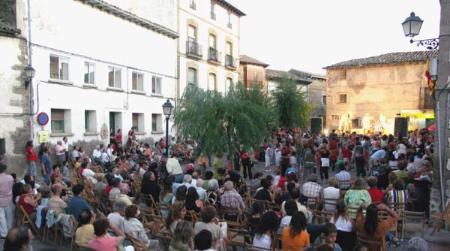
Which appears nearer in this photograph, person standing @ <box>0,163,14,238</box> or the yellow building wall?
person standing @ <box>0,163,14,238</box>

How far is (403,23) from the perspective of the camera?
10.1m

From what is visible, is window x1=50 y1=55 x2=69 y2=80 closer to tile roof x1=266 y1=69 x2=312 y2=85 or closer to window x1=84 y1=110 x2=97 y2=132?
window x1=84 y1=110 x2=97 y2=132

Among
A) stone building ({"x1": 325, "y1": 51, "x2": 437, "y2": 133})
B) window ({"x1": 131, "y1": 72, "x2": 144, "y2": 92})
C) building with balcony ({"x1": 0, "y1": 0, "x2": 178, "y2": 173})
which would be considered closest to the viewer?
building with balcony ({"x1": 0, "y1": 0, "x2": 178, "y2": 173})

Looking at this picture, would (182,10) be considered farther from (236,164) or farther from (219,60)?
(236,164)

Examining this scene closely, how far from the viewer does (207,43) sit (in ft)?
104

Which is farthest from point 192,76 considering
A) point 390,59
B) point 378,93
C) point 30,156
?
point 390,59

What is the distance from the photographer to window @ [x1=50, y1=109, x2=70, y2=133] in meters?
18.2

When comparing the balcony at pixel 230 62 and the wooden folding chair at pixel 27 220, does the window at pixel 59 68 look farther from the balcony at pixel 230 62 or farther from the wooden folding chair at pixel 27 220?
the balcony at pixel 230 62

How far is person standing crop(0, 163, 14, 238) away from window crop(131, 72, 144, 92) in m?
16.0

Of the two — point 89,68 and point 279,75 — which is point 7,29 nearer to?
point 89,68

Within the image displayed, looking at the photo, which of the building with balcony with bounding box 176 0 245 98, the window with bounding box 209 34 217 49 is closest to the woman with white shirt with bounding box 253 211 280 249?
the building with balcony with bounding box 176 0 245 98

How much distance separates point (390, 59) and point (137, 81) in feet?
81.0

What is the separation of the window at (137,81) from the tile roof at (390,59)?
75.5 feet

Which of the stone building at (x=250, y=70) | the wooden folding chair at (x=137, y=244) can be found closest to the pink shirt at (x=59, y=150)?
the wooden folding chair at (x=137, y=244)
